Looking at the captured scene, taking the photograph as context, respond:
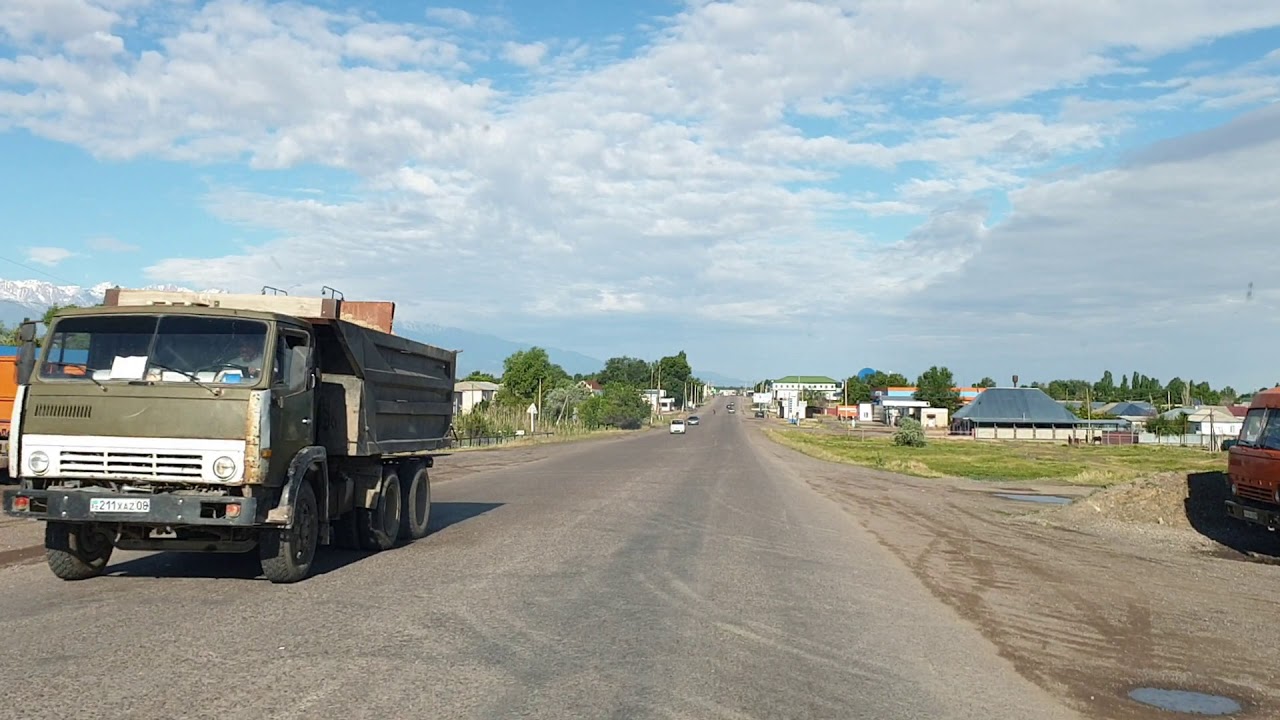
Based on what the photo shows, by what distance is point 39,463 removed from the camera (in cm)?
870

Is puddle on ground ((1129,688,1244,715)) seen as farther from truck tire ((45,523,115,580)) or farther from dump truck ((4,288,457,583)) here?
truck tire ((45,523,115,580))

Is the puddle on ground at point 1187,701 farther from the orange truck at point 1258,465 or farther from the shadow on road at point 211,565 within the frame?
the orange truck at point 1258,465

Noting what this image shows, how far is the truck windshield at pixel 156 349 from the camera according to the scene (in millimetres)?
9031

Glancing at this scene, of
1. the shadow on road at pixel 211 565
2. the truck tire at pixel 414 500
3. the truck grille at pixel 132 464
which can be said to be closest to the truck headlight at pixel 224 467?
the truck grille at pixel 132 464

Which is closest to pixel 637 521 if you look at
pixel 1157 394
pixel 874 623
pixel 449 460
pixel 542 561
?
pixel 542 561

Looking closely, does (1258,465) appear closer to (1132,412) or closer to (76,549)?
(76,549)

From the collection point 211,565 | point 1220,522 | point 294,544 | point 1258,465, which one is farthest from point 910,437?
point 294,544

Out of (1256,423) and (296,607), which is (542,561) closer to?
(296,607)

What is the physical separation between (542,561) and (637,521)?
16.0ft

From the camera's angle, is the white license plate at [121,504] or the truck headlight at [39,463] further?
the truck headlight at [39,463]

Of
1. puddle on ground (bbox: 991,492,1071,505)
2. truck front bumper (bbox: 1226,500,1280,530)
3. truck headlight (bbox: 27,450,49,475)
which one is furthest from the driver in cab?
puddle on ground (bbox: 991,492,1071,505)

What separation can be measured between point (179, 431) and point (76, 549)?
1865mm

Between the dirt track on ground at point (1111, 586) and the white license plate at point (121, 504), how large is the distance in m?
7.29

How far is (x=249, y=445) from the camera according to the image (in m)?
8.70
